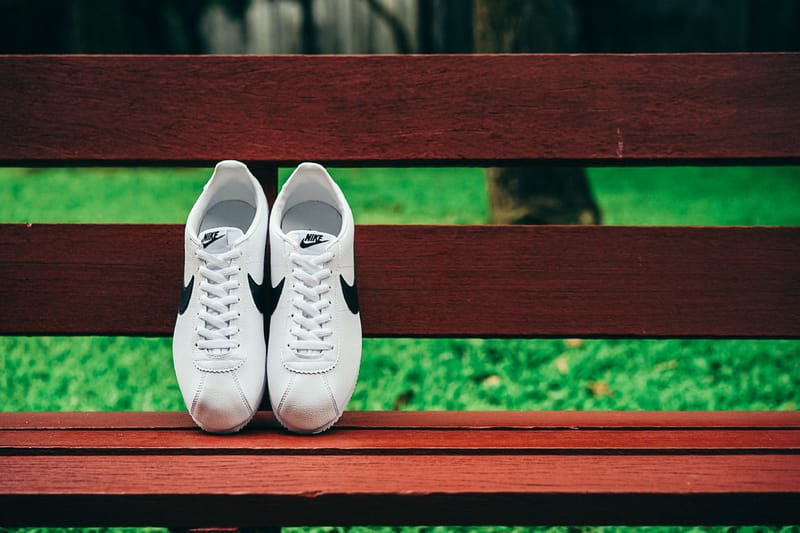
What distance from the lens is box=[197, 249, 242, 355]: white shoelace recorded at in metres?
1.57

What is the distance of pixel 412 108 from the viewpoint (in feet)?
6.29

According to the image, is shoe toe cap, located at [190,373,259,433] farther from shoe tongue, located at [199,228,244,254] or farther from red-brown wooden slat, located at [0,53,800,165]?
red-brown wooden slat, located at [0,53,800,165]

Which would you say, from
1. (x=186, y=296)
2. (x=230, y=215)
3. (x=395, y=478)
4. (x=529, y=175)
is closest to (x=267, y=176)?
(x=230, y=215)

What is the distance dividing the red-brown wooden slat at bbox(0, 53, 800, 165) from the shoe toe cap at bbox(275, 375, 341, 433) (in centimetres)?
56

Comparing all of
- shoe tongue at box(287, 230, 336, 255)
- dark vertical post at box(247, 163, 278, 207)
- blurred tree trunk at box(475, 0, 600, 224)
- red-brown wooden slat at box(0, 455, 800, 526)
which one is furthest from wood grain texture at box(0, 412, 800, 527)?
blurred tree trunk at box(475, 0, 600, 224)

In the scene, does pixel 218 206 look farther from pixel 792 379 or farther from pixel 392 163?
pixel 792 379

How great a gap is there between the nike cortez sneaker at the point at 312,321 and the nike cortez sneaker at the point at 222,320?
32mm

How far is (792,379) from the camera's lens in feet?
9.64

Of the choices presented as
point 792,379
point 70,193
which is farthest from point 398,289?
point 70,193

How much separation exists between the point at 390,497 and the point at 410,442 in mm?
233

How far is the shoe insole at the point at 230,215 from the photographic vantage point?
1787mm

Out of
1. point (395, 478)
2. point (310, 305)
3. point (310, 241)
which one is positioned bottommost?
point (395, 478)

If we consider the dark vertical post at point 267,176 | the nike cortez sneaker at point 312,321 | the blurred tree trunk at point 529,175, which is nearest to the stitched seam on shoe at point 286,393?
the nike cortez sneaker at point 312,321

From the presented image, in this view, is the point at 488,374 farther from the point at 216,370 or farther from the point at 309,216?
the point at 216,370
